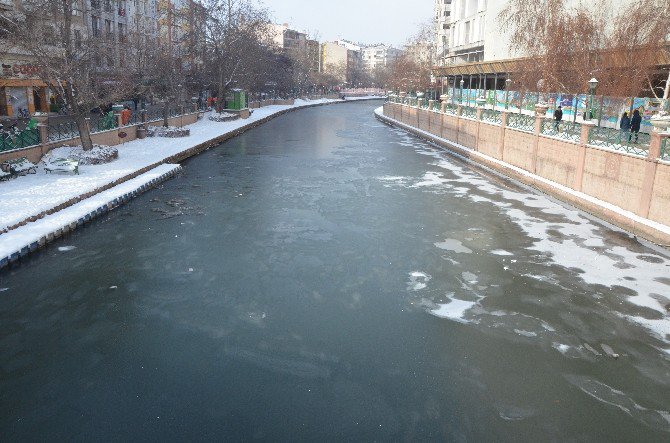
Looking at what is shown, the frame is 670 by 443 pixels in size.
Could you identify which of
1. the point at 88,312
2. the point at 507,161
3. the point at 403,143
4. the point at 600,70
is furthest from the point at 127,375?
the point at 403,143

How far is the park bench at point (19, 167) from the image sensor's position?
716 inches

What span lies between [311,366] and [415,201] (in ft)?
38.8

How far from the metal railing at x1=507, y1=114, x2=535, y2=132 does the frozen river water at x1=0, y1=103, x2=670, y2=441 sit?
7054 mm

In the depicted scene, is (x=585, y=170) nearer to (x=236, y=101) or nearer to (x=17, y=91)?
(x=17, y=91)

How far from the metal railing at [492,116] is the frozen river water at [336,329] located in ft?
35.2

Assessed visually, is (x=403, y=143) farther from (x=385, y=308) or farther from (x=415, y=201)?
(x=385, y=308)

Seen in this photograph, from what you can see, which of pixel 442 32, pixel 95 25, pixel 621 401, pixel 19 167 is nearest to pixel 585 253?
pixel 621 401

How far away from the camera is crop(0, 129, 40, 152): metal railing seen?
62.6 ft

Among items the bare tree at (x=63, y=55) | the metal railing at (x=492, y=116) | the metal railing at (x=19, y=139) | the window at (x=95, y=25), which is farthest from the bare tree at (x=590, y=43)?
the window at (x=95, y=25)

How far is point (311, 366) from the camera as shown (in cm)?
821

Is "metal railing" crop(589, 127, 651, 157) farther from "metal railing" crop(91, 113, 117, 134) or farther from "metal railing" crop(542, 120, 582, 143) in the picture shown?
"metal railing" crop(91, 113, 117, 134)

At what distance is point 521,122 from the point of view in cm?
2398

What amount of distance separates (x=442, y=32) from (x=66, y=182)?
6117cm

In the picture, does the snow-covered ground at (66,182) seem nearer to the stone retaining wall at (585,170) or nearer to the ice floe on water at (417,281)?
the ice floe on water at (417,281)
